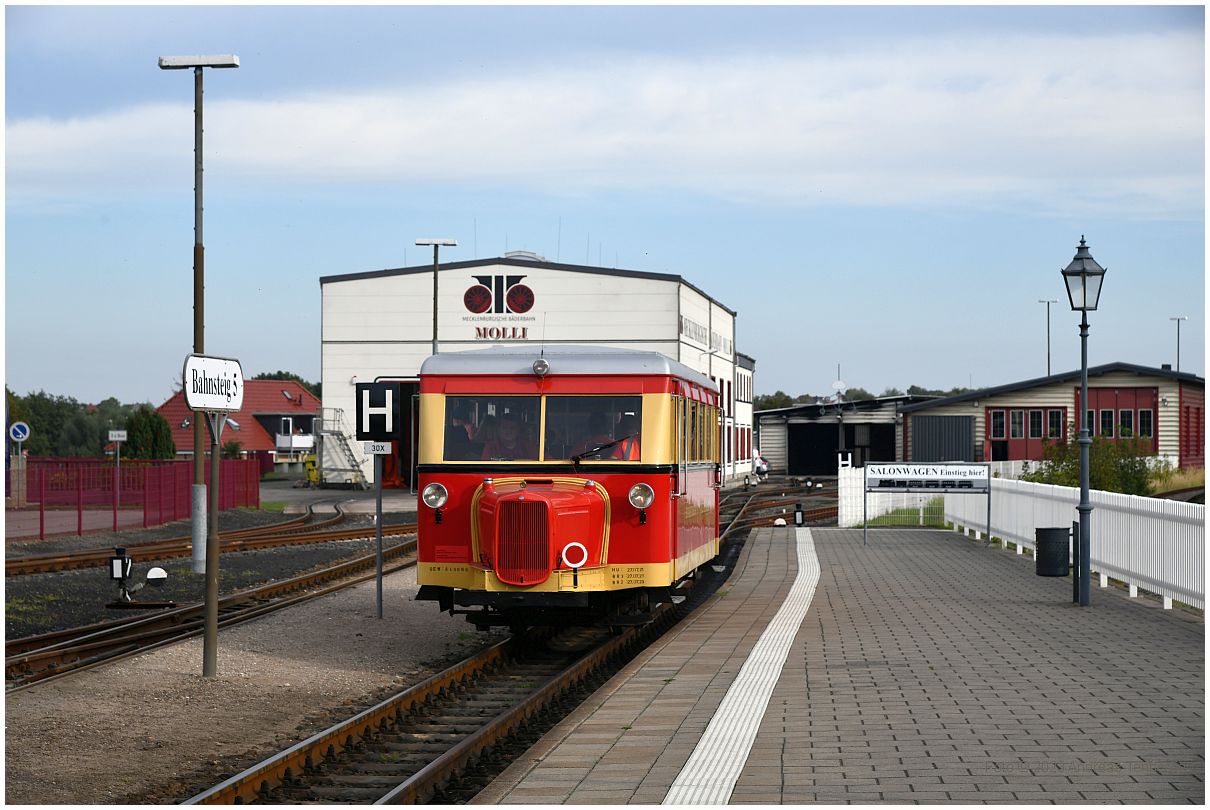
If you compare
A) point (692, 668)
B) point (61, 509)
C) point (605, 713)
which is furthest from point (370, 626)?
point (61, 509)

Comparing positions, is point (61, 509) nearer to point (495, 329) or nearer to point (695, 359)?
point (495, 329)

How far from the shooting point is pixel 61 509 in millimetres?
34750

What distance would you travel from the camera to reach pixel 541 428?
13.7 metres

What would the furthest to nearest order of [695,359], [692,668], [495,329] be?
[695,359], [495,329], [692,668]

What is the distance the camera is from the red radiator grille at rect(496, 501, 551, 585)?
12797 mm

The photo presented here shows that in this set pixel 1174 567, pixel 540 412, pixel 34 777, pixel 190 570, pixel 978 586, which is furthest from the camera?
pixel 190 570

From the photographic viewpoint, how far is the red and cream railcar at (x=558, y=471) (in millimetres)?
13141

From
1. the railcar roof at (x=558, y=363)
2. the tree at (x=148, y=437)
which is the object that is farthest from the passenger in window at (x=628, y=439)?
the tree at (x=148, y=437)

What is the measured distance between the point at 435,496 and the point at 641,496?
1.85m

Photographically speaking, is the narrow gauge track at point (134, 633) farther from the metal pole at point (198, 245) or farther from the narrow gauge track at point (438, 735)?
the narrow gauge track at point (438, 735)

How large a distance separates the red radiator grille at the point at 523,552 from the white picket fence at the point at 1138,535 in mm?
7057

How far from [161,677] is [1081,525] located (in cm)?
1013

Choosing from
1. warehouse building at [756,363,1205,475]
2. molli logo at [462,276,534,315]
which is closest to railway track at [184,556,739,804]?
warehouse building at [756,363,1205,475]

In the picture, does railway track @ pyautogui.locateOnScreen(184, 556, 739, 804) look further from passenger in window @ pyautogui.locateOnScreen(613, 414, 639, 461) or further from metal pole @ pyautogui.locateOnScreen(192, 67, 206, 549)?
metal pole @ pyautogui.locateOnScreen(192, 67, 206, 549)
